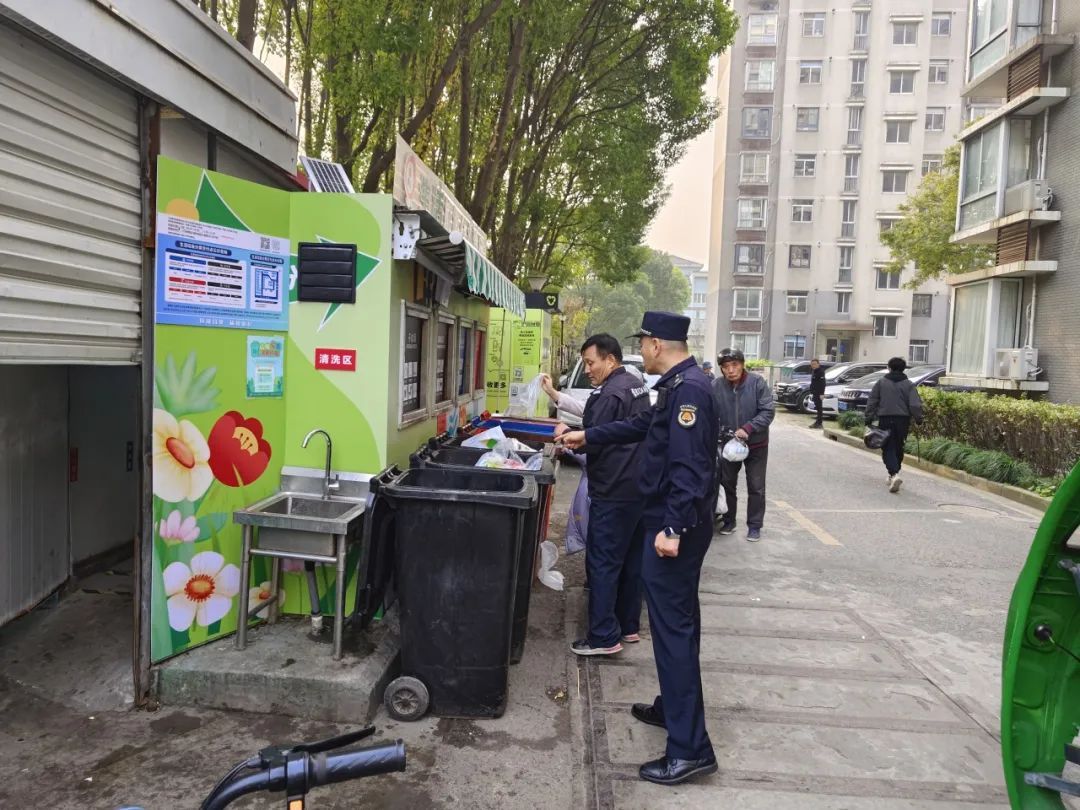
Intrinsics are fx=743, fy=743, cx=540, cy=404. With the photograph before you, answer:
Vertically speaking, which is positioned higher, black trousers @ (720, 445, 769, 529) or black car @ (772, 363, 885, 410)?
black car @ (772, 363, 885, 410)

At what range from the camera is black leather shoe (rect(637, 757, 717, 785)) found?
10.6 ft

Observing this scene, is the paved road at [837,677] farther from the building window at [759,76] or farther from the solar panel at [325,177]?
the building window at [759,76]

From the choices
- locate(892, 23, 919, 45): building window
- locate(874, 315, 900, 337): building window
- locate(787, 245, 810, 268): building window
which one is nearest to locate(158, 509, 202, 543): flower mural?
locate(787, 245, 810, 268): building window

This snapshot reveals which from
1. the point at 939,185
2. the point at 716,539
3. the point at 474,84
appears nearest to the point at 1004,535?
the point at 716,539

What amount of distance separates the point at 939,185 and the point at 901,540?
67.2 ft

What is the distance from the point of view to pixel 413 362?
5461mm

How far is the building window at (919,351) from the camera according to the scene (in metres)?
39.8

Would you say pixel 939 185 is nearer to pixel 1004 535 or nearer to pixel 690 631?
pixel 1004 535

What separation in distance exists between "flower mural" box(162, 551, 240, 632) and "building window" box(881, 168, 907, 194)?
4234 cm

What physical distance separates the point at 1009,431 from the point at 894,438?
3.02 meters

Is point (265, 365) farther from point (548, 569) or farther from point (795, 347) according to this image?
point (795, 347)

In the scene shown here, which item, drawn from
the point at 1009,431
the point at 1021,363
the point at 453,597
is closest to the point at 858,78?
the point at 1021,363

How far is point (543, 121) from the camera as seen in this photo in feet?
46.8

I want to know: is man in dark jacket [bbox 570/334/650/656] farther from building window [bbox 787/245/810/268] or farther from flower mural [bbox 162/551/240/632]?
building window [bbox 787/245/810/268]
